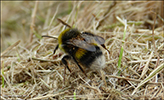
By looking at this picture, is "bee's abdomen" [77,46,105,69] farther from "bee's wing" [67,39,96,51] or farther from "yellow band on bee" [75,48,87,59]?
"bee's wing" [67,39,96,51]

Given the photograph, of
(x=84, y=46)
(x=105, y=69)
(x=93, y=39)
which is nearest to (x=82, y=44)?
(x=84, y=46)

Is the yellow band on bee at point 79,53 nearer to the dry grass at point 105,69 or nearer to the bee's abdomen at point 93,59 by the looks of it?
the bee's abdomen at point 93,59

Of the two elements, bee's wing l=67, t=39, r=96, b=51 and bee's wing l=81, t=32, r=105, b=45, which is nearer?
bee's wing l=67, t=39, r=96, b=51

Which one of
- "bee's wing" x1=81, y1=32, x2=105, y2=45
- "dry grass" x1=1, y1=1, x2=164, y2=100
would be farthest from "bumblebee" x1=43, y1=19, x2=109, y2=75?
"dry grass" x1=1, y1=1, x2=164, y2=100

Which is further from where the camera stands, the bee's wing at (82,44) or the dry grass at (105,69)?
the dry grass at (105,69)

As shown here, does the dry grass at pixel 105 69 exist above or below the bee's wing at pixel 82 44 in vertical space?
below

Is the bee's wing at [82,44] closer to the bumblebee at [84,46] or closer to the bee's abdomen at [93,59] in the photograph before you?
the bumblebee at [84,46]

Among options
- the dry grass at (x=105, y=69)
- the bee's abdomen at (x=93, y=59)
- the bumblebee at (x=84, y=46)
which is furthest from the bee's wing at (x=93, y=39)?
the dry grass at (x=105, y=69)

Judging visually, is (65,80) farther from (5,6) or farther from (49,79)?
(5,6)

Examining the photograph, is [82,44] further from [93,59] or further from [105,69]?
[105,69]

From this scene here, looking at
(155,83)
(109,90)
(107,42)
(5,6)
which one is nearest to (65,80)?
(109,90)

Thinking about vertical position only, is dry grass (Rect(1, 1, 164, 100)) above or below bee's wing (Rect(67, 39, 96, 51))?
below
